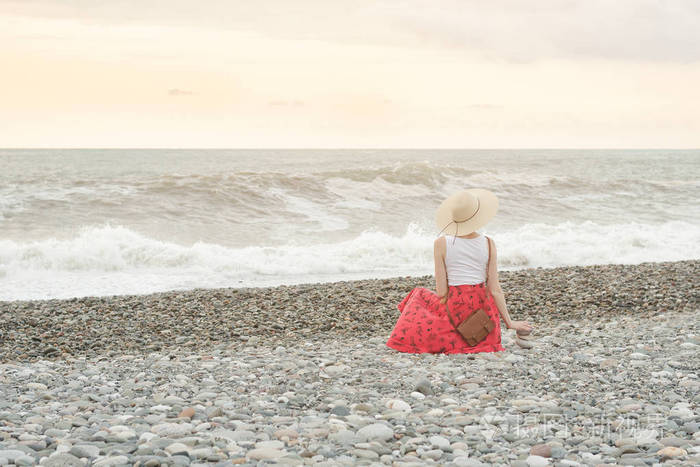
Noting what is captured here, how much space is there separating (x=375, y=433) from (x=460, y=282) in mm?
2442

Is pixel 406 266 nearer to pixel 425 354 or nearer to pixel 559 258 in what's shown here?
pixel 559 258

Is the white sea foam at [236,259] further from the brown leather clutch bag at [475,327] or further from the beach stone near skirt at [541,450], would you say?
the beach stone near skirt at [541,450]

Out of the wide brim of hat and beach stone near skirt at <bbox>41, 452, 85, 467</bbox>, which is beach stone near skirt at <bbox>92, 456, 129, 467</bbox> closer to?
beach stone near skirt at <bbox>41, 452, 85, 467</bbox>

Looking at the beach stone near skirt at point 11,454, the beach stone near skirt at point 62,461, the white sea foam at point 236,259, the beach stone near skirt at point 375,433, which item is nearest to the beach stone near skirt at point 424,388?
the beach stone near skirt at point 375,433

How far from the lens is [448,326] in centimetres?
580

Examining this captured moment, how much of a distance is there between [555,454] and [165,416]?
8.07 feet

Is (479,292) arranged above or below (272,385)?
above

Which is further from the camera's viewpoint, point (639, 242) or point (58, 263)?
point (639, 242)

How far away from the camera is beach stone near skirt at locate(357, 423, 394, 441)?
3626mm

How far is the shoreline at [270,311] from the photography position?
6.83 metres

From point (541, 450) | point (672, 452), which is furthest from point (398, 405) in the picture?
point (672, 452)

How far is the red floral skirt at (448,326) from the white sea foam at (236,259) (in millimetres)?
6313

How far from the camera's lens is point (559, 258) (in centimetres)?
1484

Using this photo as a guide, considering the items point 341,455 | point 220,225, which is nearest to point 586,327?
point 341,455
